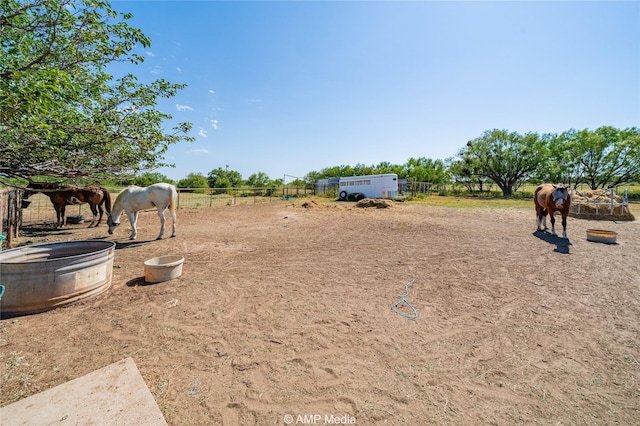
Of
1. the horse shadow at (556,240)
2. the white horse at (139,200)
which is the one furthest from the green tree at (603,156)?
the white horse at (139,200)

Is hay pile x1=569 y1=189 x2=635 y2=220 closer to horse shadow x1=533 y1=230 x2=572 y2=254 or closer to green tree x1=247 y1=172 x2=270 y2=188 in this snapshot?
horse shadow x1=533 y1=230 x2=572 y2=254

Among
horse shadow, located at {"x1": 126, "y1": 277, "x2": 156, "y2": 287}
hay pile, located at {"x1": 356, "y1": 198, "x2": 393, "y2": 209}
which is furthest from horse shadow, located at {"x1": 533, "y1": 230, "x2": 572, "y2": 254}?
hay pile, located at {"x1": 356, "y1": 198, "x2": 393, "y2": 209}

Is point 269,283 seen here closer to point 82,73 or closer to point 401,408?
point 401,408

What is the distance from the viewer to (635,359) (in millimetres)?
2352

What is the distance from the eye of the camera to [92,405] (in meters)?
1.68

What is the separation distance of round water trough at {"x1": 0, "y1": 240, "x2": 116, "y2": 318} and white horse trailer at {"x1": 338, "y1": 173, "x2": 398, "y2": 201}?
21.4 metres

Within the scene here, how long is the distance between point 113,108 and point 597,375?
638 centimetres

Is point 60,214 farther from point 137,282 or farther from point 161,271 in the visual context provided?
point 161,271

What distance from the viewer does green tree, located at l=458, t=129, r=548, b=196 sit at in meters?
29.2

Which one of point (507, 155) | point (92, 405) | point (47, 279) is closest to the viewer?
point (92, 405)

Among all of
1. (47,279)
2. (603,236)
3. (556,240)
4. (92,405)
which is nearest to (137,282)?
(47,279)

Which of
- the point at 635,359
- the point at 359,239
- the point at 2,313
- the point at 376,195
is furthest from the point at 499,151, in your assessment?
the point at 2,313

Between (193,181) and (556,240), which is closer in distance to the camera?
(556,240)

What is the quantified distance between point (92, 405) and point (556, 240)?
33.3 feet
